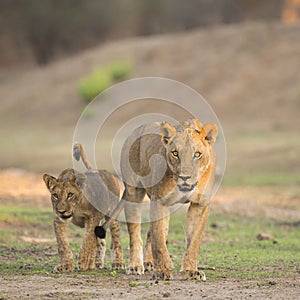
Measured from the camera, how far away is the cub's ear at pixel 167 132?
7.22 m

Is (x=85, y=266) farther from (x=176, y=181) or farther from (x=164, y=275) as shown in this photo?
(x=176, y=181)

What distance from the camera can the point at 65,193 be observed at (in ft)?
25.6

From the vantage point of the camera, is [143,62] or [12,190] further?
[143,62]

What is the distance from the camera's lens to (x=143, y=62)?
38.6 metres

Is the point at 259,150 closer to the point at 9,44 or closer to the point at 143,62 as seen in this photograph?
the point at 143,62

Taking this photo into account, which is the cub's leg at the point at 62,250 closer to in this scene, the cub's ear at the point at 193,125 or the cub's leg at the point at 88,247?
the cub's leg at the point at 88,247

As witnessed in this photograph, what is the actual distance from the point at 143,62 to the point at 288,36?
6159 mm

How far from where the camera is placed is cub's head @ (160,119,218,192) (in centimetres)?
699

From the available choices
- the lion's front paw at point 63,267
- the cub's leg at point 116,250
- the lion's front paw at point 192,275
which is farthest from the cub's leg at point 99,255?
the lion's front paw at point 192,275

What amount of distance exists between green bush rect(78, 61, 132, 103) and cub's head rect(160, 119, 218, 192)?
27.1 metres

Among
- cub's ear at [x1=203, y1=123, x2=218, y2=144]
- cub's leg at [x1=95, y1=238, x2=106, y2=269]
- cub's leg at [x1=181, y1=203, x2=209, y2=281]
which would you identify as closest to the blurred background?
cub's leg at [x1=95, y1=238, x2=106, y2=269]

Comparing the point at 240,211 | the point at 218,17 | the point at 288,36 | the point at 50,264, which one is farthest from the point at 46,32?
the point at 50,264

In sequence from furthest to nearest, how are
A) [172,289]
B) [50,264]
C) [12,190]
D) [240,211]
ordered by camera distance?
[12,190] < [240,211] < [50,264] < [172,289]

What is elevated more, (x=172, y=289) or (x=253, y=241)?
(x=253, y=241)
